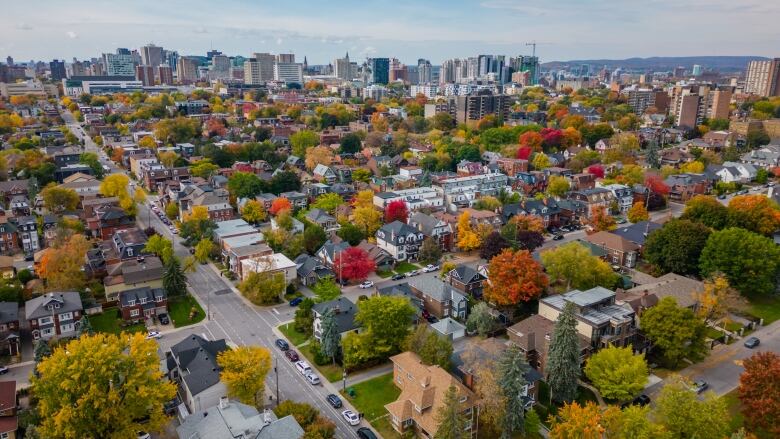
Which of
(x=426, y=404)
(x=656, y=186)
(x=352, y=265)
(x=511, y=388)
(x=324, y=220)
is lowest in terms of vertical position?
(x=426, y=404)

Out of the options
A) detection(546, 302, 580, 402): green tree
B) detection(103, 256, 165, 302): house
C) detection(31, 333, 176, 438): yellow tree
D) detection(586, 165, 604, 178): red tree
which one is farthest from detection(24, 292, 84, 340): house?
detection(586, 165, 604, 178): red tree

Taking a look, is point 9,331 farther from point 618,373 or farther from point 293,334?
point 618,373

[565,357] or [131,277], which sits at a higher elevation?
[565,357]

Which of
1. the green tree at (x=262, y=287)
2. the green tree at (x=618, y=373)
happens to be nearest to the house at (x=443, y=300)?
the green tree at (x=618, y=373)

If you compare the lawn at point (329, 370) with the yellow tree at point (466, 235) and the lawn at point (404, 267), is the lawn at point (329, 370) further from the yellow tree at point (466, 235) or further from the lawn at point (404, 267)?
the yellow tree at point (466, 235)

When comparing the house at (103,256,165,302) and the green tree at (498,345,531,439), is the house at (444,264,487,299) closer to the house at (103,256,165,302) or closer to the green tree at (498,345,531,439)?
the green tree at (498,345,531,439)

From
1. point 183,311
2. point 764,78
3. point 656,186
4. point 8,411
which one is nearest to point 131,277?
point 183,311

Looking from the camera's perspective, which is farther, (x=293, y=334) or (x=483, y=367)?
(x=293, y=334)
